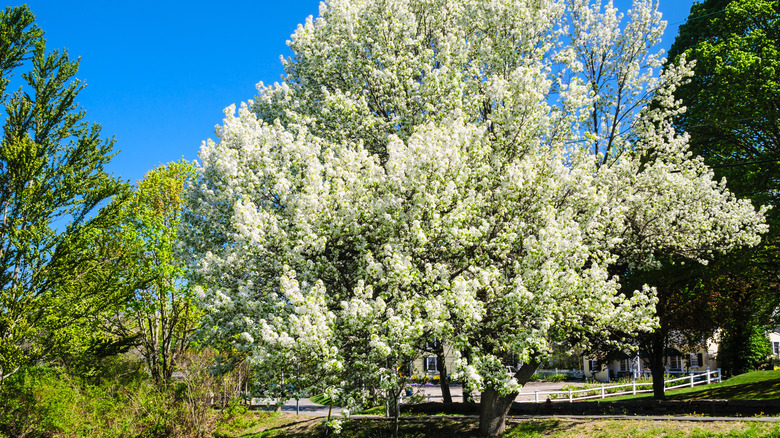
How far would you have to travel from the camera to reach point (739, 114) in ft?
70.3

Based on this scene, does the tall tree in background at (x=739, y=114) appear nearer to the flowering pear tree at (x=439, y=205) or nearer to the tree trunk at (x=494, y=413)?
the flowering pear tree at (x=439, y=205)

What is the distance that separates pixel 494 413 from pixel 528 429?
1202 millimetres

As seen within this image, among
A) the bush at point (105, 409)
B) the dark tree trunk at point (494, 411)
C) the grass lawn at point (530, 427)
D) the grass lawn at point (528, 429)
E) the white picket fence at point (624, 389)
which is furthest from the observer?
the white picket fence at point (624, 389)

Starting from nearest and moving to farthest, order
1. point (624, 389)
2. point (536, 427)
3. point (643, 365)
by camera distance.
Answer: point (536, 427)
point (624, 389)
point (643, 365)

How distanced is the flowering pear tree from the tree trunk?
46 mm

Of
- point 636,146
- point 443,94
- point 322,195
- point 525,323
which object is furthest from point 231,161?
point 636,146

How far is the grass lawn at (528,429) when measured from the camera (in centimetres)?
1295

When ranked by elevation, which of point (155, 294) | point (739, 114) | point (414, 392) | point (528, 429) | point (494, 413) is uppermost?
point (739, 114)

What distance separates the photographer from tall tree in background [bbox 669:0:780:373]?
67.2 feet

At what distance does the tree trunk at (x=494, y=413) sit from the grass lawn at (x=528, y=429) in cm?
35

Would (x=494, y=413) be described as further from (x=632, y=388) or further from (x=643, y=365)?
(x=643, y=365)

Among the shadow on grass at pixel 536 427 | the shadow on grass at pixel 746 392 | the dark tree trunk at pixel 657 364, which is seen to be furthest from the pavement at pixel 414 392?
the shadow on grass at pixel 746 392

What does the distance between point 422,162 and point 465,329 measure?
13.5 ft

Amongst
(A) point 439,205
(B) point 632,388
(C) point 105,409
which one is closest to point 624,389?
(B) point 632,388
